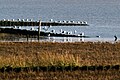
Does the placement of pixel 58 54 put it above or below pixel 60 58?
below

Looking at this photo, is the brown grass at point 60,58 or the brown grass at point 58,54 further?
the brown grass at point 58,54

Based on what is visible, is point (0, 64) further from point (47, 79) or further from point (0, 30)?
point (0, 30)

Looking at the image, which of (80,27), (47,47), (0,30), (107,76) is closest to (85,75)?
(107,76)

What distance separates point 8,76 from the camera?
25.3m

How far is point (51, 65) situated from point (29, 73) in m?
2.08

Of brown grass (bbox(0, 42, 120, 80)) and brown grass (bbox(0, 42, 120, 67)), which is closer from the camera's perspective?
brown grass (bbox(0, 42, 120, 80))

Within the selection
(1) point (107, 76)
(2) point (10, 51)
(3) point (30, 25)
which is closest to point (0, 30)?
(3) point (30, 25)

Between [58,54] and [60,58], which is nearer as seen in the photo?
[60,58]

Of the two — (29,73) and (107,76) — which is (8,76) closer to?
(29,73)

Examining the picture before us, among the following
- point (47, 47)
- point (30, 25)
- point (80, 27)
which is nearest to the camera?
point (47, 47)

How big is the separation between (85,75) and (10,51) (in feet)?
42.0

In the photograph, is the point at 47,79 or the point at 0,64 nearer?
the point at 47,79

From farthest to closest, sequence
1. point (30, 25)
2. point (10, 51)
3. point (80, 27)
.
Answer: point (80, 27), point (30, 25), point (10, 51)

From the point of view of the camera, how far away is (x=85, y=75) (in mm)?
25891
